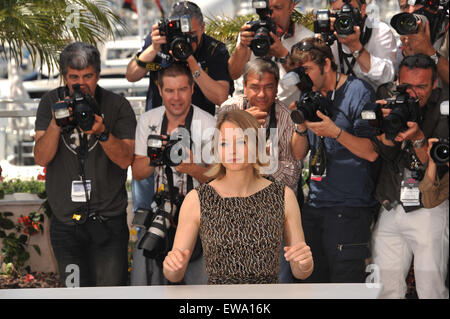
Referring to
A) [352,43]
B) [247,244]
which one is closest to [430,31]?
[352,43]

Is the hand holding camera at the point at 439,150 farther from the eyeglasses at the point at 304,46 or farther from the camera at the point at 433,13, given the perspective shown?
the eyeglasses at the point at 304,46

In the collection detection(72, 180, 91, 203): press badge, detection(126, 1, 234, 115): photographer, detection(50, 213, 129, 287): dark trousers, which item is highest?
detection(126, 1, 234, 115): photographer

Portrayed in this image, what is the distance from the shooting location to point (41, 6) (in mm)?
3697

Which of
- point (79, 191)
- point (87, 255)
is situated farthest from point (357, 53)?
point (87, 255)

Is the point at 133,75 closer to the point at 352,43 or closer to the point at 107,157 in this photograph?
the point at 107,157

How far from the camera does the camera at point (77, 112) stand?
112 inches

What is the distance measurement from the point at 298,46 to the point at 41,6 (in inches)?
57.4

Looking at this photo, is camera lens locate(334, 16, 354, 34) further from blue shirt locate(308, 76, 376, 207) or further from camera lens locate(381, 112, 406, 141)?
camera lens locate(381, 112, 406, 141)

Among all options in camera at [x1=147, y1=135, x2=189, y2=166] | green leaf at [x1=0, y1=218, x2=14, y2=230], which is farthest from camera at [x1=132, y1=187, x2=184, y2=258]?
green leaf at [x1=0, y1=218, x2=14, y2=230]

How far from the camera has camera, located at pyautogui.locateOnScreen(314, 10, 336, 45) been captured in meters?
3.15

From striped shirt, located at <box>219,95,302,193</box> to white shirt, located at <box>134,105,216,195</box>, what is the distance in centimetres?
10

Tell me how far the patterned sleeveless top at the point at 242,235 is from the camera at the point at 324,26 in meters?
1.03

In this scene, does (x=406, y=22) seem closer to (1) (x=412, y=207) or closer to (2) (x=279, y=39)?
(2) (x=279, y=39)
